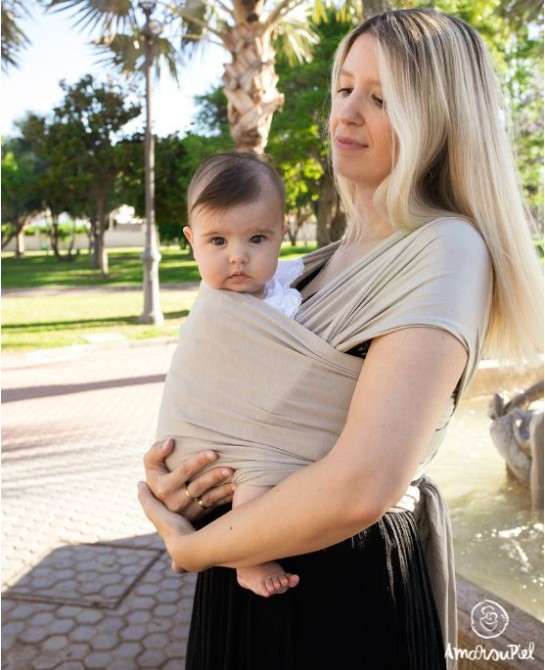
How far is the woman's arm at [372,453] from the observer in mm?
1188

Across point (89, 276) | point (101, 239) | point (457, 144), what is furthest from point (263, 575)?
point (101, 239)

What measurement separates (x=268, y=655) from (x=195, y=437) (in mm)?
502

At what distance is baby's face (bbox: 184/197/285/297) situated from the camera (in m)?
1.64

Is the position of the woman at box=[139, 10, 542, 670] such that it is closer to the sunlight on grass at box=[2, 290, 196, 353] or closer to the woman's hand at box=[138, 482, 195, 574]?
the woman's hand at box=[138, 482, 195, 574]

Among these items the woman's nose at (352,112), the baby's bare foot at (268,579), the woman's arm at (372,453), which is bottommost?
the baby's bare foot at (268,579)

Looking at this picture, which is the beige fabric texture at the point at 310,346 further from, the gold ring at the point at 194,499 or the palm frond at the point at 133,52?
the palm frond at the point at 133,52

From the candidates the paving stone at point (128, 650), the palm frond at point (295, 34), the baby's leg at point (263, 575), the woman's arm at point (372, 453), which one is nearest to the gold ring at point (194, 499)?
the baby's leg at point (263, 575)

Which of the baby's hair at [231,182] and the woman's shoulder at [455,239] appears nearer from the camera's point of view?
the woman's shoulder at [455,239]

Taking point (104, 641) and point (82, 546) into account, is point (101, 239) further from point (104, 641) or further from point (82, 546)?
point (104, 641)

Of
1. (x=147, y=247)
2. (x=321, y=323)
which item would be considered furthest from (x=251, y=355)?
(x=147, y=247)

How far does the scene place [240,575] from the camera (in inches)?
56.4

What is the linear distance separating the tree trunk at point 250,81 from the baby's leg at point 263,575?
9.12m

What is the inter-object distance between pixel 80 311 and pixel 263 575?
1562 cm

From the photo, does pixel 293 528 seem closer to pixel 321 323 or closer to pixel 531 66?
pixel 321 323
